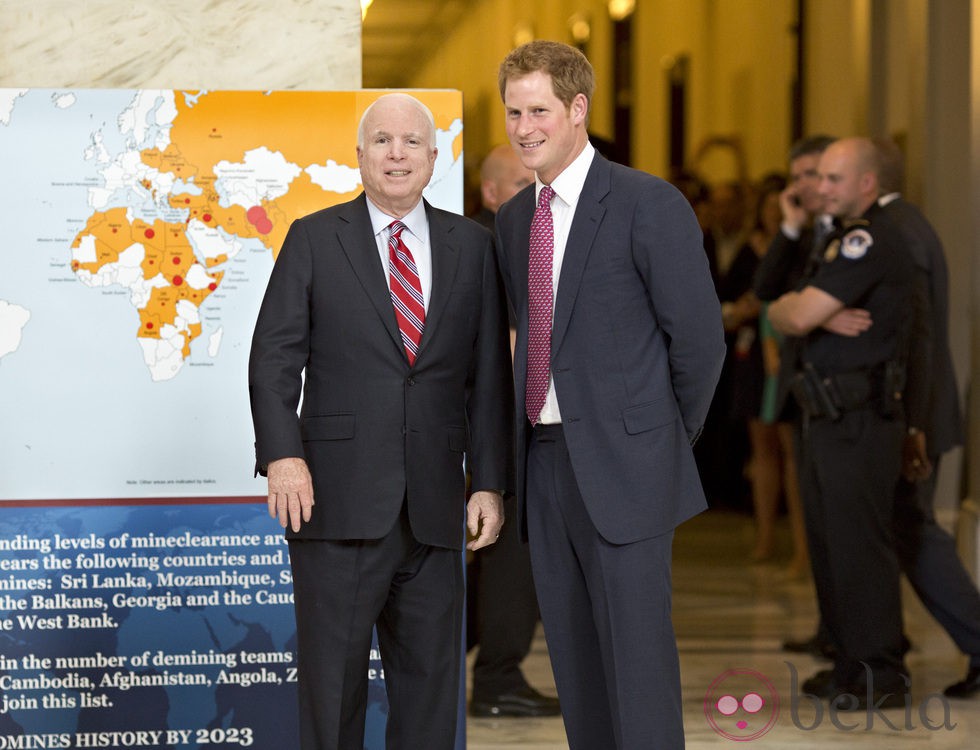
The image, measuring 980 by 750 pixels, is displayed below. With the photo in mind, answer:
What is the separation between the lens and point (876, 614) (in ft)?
15.4

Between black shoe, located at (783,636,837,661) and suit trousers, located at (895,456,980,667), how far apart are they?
21.6 inches

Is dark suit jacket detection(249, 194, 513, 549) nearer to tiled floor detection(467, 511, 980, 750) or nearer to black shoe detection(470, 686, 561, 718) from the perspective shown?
tiled floor detection(467, 511, 980, 750)

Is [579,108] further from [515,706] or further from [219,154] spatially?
[515,706]

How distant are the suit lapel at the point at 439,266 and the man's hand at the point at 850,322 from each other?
6.83 feet

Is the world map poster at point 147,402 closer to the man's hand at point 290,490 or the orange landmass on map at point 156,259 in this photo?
the orange landmass on map at point 156,259

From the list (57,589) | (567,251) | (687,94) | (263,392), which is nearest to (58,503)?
(57,589)

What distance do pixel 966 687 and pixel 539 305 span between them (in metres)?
2.68

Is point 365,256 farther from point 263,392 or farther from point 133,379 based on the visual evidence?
point 133,379

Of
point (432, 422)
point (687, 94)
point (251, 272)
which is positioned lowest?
point (432, 422)

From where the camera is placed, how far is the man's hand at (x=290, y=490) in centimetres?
287

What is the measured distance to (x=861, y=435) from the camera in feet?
15.5

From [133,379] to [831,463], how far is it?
2389 mm

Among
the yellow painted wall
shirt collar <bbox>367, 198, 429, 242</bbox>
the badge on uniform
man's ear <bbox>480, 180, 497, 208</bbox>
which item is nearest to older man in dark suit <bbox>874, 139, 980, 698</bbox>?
the badge on uniform

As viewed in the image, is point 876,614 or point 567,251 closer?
point 567,251
